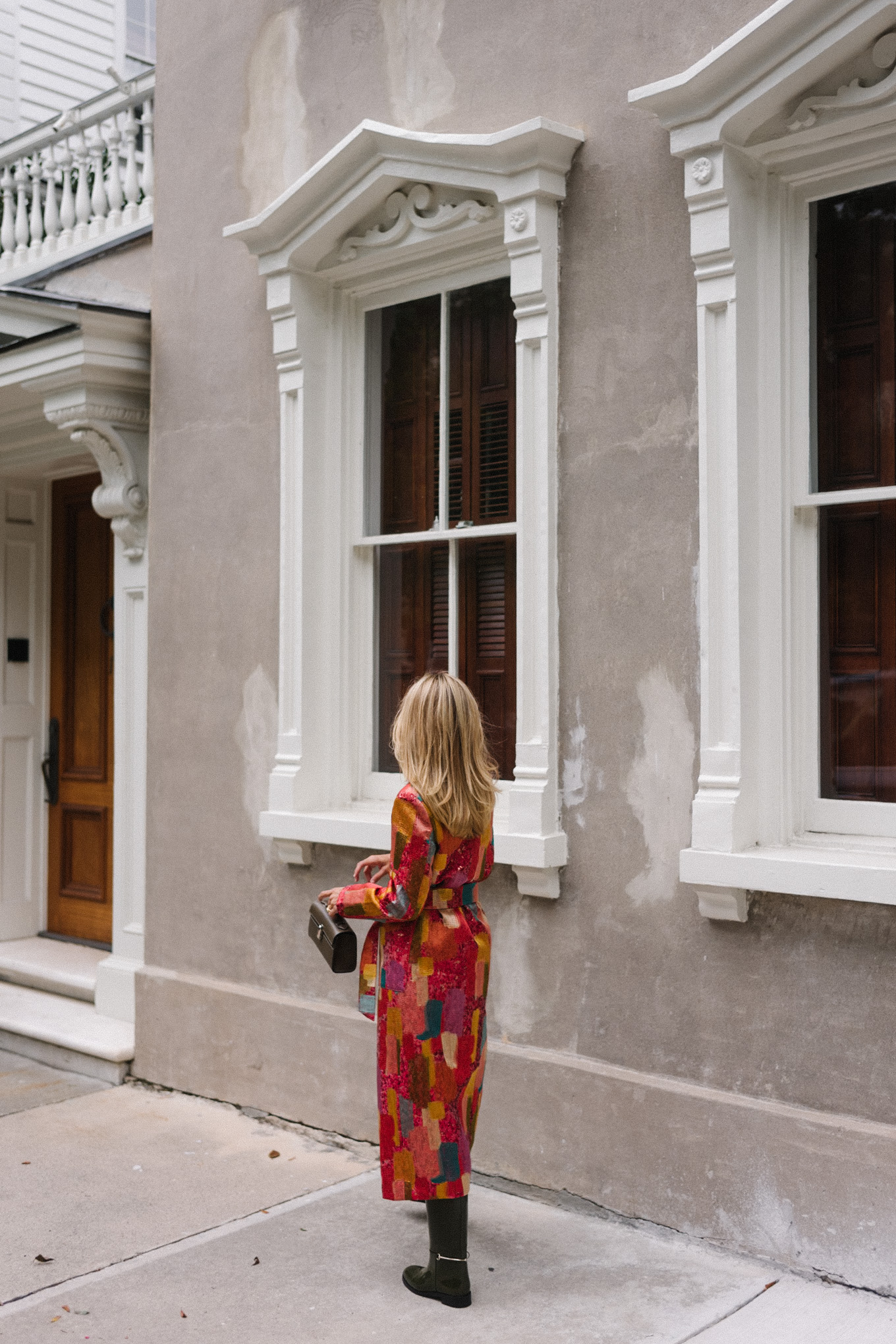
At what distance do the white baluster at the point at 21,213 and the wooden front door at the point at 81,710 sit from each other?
4.09ft

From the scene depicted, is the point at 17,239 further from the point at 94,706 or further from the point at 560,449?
the point at 560,449

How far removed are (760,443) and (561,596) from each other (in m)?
0.79

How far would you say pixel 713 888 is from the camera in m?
3.76

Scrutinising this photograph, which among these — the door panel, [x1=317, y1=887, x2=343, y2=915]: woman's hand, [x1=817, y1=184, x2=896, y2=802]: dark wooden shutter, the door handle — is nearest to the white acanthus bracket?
the door panel

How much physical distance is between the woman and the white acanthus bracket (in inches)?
112

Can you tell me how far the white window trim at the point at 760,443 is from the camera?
366cm

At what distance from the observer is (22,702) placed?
24.6ft

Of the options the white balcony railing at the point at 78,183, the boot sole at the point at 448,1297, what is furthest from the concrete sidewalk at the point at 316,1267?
the white balcony railing at the point at 78,183

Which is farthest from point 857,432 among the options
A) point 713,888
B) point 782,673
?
point 713,888

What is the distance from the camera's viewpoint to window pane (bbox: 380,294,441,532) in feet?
16.1

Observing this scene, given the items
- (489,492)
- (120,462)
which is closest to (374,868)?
(489,492)

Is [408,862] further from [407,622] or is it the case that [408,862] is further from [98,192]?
[98,192]

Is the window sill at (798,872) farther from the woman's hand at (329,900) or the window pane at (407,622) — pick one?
the window pane at (407,622)

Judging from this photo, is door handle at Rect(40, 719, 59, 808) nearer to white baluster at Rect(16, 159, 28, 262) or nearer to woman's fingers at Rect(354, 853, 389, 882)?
white baluster at Rect(16, 159, 28, 262)
